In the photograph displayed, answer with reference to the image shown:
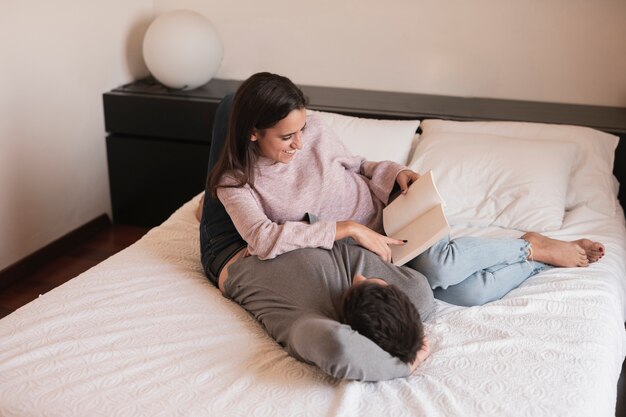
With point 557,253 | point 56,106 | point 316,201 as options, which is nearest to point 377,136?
point 316,201

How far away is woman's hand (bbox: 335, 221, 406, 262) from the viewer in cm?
196

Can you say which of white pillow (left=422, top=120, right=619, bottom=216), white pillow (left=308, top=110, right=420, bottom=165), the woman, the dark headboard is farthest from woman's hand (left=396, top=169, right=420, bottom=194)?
the dark headboard

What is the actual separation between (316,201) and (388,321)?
59 centimetres

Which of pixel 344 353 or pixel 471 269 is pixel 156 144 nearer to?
pixel 471 269

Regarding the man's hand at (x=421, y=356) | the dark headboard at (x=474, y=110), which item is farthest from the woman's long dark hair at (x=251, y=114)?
the dark headboard at (x=474, y=110)

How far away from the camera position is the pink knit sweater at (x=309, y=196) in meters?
1.94

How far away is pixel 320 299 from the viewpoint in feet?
5.89

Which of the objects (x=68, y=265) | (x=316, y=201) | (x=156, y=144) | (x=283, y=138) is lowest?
(x=68, y=265)

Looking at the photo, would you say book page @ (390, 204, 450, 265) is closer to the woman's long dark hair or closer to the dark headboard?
the woman's long dark hair

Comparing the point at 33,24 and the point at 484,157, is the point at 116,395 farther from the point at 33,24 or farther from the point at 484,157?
the point at 33,24

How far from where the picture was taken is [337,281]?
73.0 inches

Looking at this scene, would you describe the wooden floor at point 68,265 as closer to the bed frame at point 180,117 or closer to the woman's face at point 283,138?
the bed frame at point 180,117

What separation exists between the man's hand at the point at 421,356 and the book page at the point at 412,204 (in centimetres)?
42

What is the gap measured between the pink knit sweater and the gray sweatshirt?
51 mm
